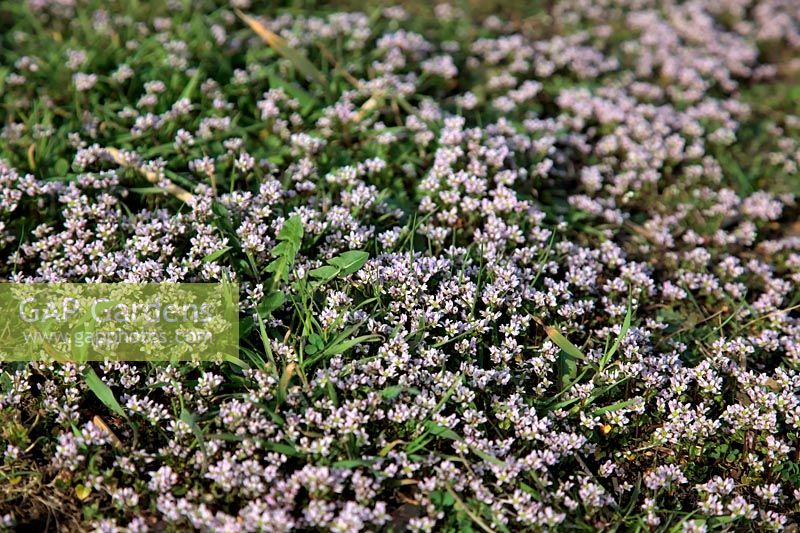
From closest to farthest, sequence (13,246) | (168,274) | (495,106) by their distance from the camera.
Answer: (168,274)
(13,246)
(495,106)

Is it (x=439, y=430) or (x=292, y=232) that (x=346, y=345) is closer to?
(x=439, y=430)

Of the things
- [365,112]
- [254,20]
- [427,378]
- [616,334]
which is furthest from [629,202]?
[254,20]

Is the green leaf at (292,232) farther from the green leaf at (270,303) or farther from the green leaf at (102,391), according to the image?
the green leaf at (102,391)

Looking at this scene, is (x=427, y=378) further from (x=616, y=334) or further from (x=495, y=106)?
(x=495, y=106)

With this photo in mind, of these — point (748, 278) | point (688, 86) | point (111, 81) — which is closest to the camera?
point (748, 278)

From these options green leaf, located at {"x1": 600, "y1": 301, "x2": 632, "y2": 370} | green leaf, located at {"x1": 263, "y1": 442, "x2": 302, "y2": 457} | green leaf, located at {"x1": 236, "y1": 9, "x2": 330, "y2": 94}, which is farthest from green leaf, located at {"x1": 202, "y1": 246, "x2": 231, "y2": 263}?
green leaf, located at {"x1": 600, "y1": 301, "x2": 632, "y2": 370}

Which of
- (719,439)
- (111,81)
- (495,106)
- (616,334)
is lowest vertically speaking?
(719,439)

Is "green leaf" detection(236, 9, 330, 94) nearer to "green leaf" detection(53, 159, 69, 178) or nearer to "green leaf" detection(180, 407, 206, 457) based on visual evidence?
"green leaf" detection(53, 159, 69, 178)
